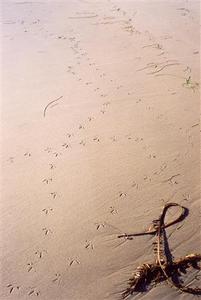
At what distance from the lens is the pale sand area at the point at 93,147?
9.34 ft

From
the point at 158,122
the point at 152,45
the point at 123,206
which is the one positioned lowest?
the point at 123,206

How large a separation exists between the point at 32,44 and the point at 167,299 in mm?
4050

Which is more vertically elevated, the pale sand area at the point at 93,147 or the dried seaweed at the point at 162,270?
the pale sand area at the point at 93,147

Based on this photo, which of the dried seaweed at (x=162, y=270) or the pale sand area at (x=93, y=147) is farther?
the pale sand area at (x=93, y=147)

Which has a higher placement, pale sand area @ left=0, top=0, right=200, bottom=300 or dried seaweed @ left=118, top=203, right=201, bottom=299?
pale sand area @ left=0, top=0, right=200, bottom=300

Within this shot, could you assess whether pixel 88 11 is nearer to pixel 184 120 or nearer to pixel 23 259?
pixel 184 120

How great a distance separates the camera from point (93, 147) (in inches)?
149

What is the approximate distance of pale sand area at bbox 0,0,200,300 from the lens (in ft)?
9.34

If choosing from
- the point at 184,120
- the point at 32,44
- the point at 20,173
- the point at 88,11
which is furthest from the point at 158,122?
the point at 88,11

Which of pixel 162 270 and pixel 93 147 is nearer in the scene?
pixel 162 270

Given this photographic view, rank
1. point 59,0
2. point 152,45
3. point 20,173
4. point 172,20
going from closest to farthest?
point 20,173
point 152,45
point 172,20
point 59,0

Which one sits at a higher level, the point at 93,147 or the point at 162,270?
the point at 93,147

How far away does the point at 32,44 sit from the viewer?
17.9 feet

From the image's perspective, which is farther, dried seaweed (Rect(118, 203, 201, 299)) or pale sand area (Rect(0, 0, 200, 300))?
pale sand area (Rect(0, 0, 200, 300))
